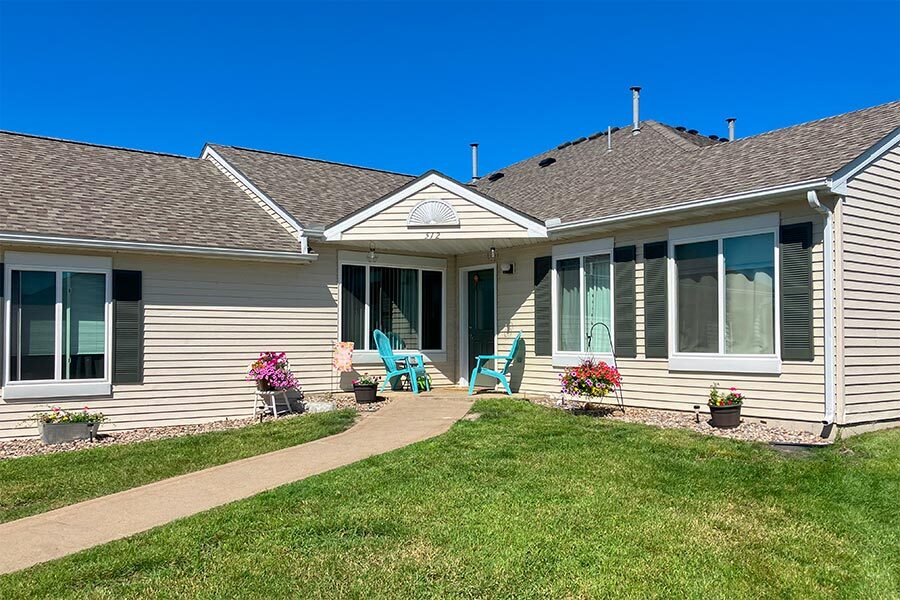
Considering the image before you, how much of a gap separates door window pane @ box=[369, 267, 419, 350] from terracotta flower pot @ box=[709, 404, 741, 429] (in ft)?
19.1

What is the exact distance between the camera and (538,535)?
15.4ft

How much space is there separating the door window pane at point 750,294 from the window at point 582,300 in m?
1.87

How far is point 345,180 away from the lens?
1513 cm

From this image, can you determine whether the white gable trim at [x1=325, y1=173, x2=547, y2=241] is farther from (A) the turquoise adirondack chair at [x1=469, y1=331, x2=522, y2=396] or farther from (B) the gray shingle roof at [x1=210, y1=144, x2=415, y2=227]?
(A) the turquoise adirondack chair at [x1=469, y1=331, x2=522, y2=396]

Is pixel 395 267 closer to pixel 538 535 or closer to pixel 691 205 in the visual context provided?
pixel 691 205

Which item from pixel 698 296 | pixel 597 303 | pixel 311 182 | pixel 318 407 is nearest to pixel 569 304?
pixel 597 303

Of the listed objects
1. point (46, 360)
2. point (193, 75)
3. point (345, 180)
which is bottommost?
point (46, 360)

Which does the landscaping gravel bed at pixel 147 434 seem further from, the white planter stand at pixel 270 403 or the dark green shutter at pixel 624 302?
the dark green shutter at pixel 624 302

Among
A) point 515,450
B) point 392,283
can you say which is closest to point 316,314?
point 392,283

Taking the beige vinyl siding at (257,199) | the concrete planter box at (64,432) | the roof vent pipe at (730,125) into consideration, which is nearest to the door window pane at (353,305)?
the beige vinyl siding at (257,199)

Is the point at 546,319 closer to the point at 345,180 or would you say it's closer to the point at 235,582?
the point at 345,180

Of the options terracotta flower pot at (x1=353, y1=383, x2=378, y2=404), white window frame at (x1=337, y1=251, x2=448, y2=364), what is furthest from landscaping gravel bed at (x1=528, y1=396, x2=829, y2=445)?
white window frame at (x1=337, y1=251, x2=448, y2=364)

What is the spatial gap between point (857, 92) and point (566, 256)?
298 inches

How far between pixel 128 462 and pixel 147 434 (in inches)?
87.0
